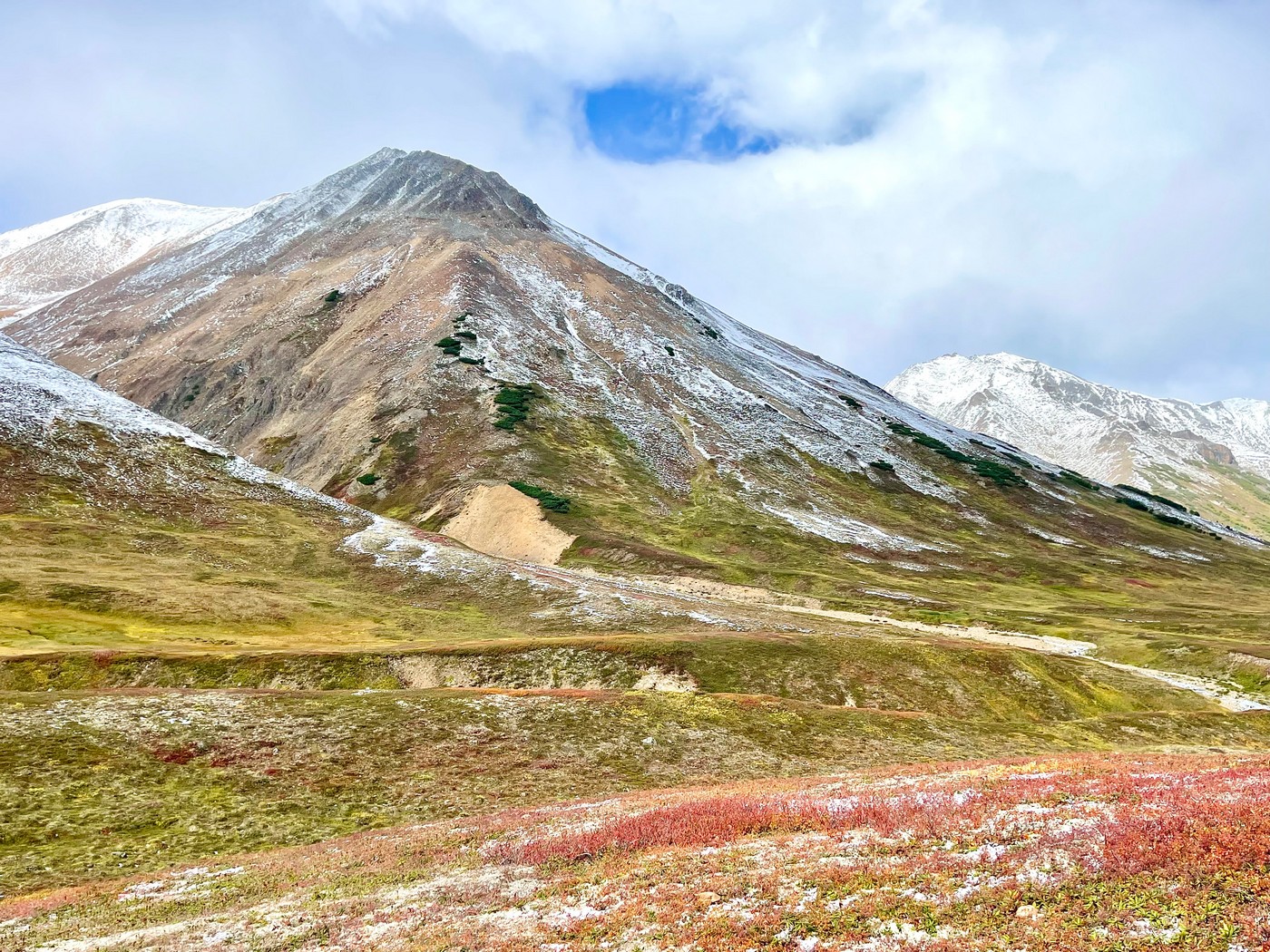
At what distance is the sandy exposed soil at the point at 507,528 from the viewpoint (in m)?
126

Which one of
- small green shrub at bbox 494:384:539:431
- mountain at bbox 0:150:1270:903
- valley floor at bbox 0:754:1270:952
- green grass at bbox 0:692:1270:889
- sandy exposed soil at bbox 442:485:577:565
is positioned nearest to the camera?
valley floor at bbox 0:754:1270:952

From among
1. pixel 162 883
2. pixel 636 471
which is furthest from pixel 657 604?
pixel 636 471

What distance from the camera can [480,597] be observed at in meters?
86.0

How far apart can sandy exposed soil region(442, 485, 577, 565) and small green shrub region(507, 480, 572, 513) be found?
1331 mm

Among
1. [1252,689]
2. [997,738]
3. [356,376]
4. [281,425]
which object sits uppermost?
[356,376]

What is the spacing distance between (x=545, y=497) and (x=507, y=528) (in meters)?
11.1

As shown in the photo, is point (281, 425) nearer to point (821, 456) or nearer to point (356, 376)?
point (356, 376)

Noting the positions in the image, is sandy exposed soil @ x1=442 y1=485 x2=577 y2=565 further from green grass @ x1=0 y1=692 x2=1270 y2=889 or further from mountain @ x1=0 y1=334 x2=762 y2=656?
green grass @ x1=0 y1=692 x2=1270 y2=889

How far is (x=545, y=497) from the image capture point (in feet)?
→ 456

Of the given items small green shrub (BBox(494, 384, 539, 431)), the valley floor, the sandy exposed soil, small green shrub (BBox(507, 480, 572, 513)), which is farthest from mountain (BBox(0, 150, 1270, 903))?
small green shrub (BBox(507, 480, 572, 513))

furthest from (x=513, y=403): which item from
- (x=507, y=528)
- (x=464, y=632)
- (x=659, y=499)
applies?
(x=464, y=632)

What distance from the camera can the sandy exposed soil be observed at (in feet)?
414

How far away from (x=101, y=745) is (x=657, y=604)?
2217 inches

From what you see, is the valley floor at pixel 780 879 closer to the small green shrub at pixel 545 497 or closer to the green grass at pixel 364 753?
the green grass at pixel 364 753
